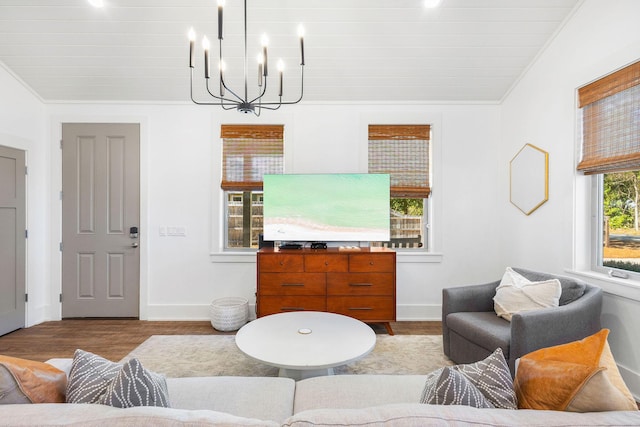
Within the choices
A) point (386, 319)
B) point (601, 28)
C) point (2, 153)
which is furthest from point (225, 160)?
point (601, 28)

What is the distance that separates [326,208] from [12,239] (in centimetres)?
326

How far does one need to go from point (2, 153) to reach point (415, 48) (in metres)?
4.19

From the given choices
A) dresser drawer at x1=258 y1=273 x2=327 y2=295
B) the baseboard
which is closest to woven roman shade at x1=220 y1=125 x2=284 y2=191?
dresser drawer at x1=258 y1=273 x2=327 y2=295

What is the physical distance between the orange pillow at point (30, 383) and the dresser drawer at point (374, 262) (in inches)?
100

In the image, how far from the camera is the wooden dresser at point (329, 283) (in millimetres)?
3287

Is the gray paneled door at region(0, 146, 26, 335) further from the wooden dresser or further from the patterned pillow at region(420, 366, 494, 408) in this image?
the patterned pillow at region(420, 366, 494, 408)

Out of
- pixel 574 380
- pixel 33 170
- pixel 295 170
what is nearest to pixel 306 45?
pixel 295 170

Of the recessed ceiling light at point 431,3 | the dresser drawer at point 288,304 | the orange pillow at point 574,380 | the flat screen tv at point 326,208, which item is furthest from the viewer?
the flat screen tv at point 326,208

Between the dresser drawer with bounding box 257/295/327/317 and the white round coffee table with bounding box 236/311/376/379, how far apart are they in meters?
0.63

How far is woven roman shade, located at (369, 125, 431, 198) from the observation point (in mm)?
3846

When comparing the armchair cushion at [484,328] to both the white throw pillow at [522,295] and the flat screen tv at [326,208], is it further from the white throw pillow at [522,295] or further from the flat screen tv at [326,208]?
the flat screen tv at [326,208]

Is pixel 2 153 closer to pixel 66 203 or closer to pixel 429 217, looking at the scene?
pixel 66 203

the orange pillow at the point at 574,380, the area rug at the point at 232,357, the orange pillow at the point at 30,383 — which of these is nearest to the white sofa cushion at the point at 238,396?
the orange pillow at the point at 30,383

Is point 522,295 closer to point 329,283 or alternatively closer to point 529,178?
point 529,178
